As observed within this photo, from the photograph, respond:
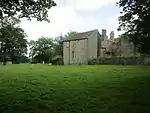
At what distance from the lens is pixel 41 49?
12625 cm

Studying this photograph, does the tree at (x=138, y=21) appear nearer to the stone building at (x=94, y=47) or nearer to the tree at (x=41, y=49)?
the stone building at (x=94, y=47)

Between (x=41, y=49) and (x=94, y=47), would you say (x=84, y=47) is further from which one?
(x=41, y=49)

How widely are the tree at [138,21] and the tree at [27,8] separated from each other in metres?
7.76

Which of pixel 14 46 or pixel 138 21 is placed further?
pixel 14 46

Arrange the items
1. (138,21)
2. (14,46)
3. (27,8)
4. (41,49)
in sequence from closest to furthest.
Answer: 1. (27,8)
2. (138,21)
3. (14,46)
4. (41,49)

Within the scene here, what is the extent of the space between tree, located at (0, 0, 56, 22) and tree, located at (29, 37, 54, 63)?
101 meters

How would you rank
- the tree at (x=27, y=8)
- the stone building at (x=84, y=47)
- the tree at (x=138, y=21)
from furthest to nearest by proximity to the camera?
the stone building at (x=84, y=47) < the tree at (x=138, y=21) < the tree at (x=27, y=8)

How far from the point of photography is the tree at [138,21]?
75.3 feet

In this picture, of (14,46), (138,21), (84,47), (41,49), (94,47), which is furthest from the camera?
(41,49)

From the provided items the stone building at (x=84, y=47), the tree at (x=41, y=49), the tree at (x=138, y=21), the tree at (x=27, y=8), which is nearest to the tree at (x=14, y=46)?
the stone building at (x=84, y=47)

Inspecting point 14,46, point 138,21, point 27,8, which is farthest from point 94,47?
point 27,8

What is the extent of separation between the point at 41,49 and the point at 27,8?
357 ft

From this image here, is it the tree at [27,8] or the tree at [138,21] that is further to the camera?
the tree at [138,21]

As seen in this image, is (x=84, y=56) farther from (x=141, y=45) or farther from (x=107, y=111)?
(x=107, y=111)
